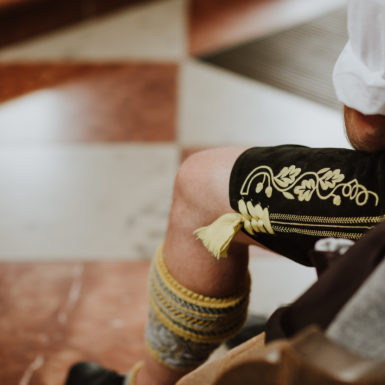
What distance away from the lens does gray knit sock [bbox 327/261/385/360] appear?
38cm

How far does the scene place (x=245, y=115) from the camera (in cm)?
172

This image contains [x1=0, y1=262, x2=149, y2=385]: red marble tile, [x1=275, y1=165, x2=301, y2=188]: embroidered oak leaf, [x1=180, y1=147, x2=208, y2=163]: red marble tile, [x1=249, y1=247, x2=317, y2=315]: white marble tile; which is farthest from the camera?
[x1=180, y1=147, x2=208, y2=163]: red marble tile

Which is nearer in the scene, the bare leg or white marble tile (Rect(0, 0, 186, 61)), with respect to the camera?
the bare leg

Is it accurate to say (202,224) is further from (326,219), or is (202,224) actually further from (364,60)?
(364,60)

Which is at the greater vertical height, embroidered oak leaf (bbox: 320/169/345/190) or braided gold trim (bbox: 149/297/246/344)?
embroidered oak leaf (bbox: 320/169/345/190)

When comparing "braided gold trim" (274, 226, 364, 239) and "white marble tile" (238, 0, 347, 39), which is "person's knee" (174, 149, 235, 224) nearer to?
"braided gold trim" (274, 226, 364, 239)

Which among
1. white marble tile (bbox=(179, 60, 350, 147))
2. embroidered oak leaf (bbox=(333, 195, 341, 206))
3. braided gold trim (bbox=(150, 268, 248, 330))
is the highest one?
embroidered oak leaf (bbox=(333, 195, 341, 206))

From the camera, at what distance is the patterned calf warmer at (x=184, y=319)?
754mm

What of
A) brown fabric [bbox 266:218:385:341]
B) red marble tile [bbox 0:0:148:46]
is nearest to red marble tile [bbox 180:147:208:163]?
red marble tile [bbox 0:0:148:46]

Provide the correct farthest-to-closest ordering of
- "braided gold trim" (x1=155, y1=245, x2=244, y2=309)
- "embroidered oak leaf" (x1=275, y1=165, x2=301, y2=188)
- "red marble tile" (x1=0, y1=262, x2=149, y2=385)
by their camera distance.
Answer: "red marble tile" (x1=0, y1=262, x2=149, y2=385)
"braided gold trim" (x1=155, y1=245, x2=244, y2=309)
"embroidered oak leaf" (x1=275, y1=165, x2=301, y2=188)

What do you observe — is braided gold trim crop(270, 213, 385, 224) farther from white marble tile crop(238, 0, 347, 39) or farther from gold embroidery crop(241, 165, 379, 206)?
white marble tile crop(238, 0, 347, 39)

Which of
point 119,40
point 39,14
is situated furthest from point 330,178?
point 39,14

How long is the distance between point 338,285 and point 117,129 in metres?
1.26

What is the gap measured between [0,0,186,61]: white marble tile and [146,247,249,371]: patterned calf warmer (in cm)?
127
